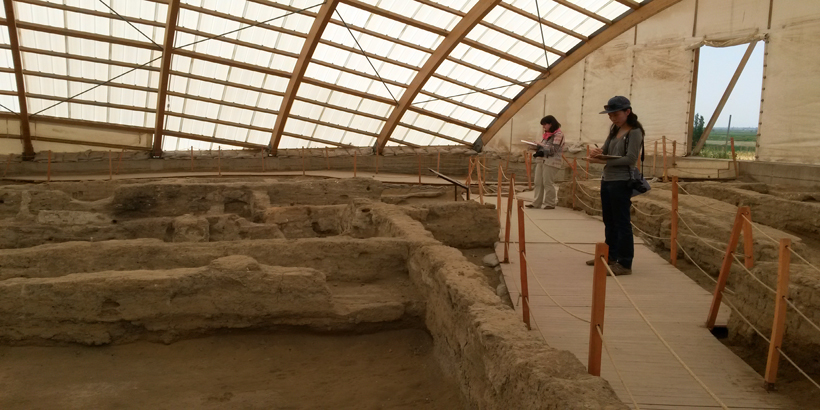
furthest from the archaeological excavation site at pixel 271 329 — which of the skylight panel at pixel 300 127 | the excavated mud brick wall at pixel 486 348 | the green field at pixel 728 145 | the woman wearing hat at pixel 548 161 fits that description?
the skylight panel at pixel 300 127

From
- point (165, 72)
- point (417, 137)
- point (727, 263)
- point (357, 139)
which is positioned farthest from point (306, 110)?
point (727, 263)

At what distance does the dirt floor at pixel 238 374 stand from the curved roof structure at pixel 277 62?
13324 millimetres

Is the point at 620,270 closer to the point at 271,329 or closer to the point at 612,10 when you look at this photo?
the point at 271,329

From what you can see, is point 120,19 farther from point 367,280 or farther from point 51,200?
point 367,280

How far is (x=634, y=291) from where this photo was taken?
5.95 meters

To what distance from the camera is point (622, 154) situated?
5.95m

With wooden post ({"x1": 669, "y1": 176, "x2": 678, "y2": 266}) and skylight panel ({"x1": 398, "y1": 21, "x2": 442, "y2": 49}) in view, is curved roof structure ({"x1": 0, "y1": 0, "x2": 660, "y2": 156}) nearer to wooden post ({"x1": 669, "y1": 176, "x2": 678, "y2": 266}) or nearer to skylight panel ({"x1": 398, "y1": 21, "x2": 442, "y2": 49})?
skylight panel ({"x1": 398, "y1": 21, "x2": 442, "y2": 49})

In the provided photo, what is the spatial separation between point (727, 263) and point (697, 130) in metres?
15.5

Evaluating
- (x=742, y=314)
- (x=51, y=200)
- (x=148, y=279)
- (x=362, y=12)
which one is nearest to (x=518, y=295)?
(x=742, y=314)

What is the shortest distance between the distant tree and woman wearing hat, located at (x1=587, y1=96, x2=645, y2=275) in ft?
47.1

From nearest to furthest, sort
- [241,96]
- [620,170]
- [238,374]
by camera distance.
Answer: [238,374] → [620,170] → [241,96]

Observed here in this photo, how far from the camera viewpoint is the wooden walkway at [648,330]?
411cm

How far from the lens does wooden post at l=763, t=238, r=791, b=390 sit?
405 cm

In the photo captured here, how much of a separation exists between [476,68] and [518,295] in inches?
650
